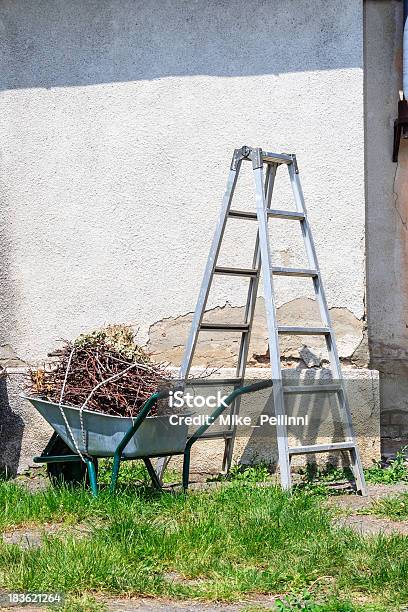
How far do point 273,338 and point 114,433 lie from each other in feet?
3.70

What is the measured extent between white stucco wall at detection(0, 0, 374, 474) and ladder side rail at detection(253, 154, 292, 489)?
0.82 meters

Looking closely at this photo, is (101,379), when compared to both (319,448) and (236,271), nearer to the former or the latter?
(236,271)

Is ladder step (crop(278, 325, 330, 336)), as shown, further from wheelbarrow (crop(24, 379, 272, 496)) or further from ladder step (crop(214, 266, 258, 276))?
ladder step (crop(214, 266, 258, 276))

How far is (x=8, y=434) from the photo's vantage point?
6191 mm

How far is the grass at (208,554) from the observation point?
3.26m

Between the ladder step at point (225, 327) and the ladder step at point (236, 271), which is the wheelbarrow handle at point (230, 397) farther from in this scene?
the ladder step at point (236, 271)

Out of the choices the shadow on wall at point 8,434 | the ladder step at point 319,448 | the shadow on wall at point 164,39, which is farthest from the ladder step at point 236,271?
the shadow on wall at point 8,434

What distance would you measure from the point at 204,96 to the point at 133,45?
0.67 meters

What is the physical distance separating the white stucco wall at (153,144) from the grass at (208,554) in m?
2.03

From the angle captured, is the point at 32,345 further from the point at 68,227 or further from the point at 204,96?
the point at 204,96

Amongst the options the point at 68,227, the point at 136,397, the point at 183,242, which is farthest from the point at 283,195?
the point at 136,397

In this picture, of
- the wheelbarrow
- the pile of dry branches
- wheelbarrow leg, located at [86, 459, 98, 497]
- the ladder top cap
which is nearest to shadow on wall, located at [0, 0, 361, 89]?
the ladder top cap

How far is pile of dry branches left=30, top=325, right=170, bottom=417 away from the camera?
4.84 meters

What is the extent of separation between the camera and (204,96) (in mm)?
6289
